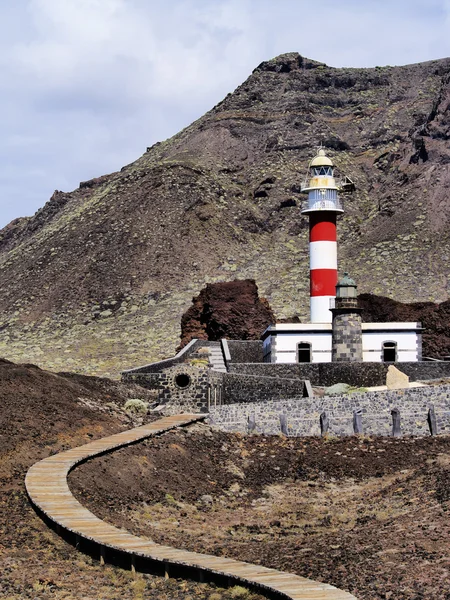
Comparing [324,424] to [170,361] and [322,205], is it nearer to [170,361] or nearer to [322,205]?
[170,361]

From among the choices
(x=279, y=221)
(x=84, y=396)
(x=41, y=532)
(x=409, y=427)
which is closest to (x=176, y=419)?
(x=84, y=396)

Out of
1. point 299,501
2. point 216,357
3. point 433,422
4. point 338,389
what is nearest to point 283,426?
point 433,422

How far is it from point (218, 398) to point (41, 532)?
1805 cm

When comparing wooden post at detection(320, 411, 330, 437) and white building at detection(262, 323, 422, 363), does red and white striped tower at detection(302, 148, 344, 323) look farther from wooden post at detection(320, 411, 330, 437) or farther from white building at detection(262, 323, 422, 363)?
wooden post at detection(320, 411, 330, 437)

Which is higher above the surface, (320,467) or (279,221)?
(279,221)

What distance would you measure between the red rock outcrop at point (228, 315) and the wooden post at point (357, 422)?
848 inches

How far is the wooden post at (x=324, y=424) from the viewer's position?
1356 inches

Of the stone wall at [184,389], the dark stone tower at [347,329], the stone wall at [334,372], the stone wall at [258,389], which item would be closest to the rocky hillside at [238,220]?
the dark stone tower at [347,329]

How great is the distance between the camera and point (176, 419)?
113 ft

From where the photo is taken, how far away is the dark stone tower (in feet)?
149

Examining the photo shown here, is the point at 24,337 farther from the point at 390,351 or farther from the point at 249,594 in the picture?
the point at 249,594

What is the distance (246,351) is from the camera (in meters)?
51.5

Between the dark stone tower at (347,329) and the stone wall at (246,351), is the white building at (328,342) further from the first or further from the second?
the stone wall at (246,351)

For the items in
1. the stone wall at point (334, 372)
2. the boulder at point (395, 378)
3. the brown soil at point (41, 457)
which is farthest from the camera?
the stone wall at point (334, 372)
